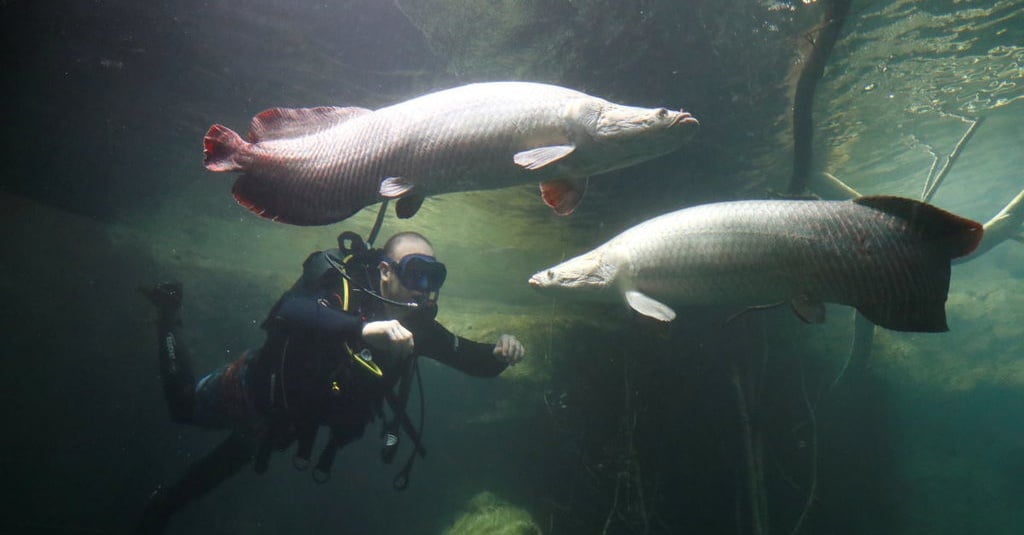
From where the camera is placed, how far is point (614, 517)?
626 centimetres

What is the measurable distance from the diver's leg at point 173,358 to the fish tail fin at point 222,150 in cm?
642

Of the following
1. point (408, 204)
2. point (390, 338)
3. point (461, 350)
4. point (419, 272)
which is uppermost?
point (408, 204)

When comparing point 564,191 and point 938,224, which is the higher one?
point 938,224

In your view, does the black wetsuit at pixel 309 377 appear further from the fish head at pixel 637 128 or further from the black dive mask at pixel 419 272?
the fish head at pixel 637 128

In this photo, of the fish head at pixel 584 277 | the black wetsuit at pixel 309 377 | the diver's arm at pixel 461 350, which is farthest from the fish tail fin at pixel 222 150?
the diver's arm at pixel 461 350

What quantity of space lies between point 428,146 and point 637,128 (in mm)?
1063

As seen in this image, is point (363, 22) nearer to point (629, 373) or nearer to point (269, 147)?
point (269, 147)

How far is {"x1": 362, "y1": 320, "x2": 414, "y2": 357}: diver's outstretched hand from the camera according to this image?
11.9ft

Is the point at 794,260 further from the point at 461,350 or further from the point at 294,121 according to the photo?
the point at 461,350

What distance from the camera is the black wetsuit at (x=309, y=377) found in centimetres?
445

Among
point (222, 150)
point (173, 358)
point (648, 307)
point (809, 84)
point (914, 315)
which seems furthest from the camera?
point (173, 358)

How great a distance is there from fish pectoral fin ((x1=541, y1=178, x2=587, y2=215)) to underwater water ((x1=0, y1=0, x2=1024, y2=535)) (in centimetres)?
184

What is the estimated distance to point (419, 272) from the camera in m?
5.00

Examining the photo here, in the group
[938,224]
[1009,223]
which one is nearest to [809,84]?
[938,224]
